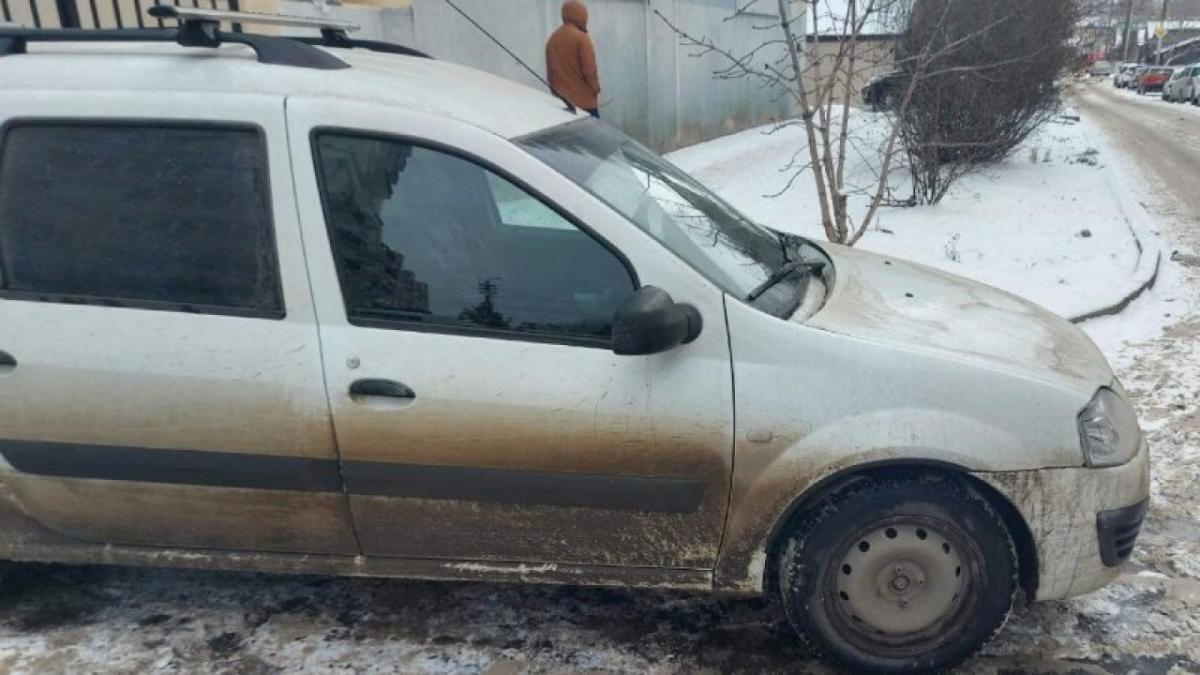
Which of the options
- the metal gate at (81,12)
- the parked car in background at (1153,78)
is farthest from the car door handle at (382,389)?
the parked car in background at (1153,78)

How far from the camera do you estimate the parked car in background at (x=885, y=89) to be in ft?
31.9

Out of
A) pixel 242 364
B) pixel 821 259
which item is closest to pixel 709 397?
pixel 821 259

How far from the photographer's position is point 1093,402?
245 centimetres

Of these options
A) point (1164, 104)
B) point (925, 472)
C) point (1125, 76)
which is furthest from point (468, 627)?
point (1125, 76)

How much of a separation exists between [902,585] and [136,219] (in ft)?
8.22

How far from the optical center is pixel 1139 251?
7.35 m

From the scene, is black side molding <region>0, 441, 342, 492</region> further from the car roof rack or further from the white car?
the white car

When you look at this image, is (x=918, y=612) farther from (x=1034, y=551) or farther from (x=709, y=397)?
(x=709, y=397)

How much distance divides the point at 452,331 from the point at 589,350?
0.40 m

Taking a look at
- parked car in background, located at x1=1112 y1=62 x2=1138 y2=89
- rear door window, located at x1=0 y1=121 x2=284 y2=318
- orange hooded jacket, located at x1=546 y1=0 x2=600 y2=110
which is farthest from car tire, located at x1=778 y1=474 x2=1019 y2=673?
parked car in background, located at x1=1112 y1=62 x2=1138 y2=89

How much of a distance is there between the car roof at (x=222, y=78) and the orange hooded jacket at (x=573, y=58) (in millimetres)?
6141

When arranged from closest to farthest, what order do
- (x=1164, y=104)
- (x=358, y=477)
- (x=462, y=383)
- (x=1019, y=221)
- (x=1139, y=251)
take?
(x=462, y=383) < (x=358, y=477) < (x=1139, y=251) < (x=1019, y=221) < (x=1164, y=104)

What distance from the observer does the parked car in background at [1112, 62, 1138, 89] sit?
154ft

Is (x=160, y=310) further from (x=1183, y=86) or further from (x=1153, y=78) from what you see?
(x=1153, y=78)
